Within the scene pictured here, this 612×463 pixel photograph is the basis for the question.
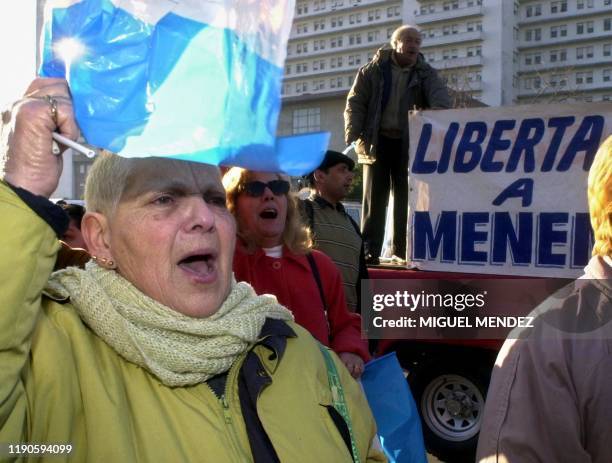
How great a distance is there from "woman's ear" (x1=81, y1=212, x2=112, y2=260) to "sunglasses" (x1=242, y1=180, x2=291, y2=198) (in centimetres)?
136

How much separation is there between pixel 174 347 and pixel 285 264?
58.8 inches

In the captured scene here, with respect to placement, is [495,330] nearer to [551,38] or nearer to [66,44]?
[66,44]

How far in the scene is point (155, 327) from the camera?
1.63m

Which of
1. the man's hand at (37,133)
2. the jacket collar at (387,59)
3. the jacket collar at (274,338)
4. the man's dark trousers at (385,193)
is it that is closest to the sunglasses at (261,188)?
the jacket collar at (274,338)

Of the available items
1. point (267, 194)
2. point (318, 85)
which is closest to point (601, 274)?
point (267, 194)

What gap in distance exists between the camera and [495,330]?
170 inches

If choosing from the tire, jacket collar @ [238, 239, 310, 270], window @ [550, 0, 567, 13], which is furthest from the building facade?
jacket collar @ [238, 239, 310, 270]

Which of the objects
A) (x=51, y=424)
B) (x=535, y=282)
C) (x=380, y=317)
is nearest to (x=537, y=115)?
(x=535, y=282)

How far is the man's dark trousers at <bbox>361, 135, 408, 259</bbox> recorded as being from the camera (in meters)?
5.99

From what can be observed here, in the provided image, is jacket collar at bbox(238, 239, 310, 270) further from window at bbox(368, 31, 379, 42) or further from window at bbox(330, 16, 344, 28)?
window at bbox(330, 16, 344, 28)

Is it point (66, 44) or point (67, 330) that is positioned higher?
point (66, 44)

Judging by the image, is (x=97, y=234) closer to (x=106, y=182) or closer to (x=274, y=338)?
(x=106, y=182)

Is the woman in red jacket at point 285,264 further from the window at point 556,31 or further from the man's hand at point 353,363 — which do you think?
the window at point 556,31

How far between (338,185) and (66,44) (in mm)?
2911
